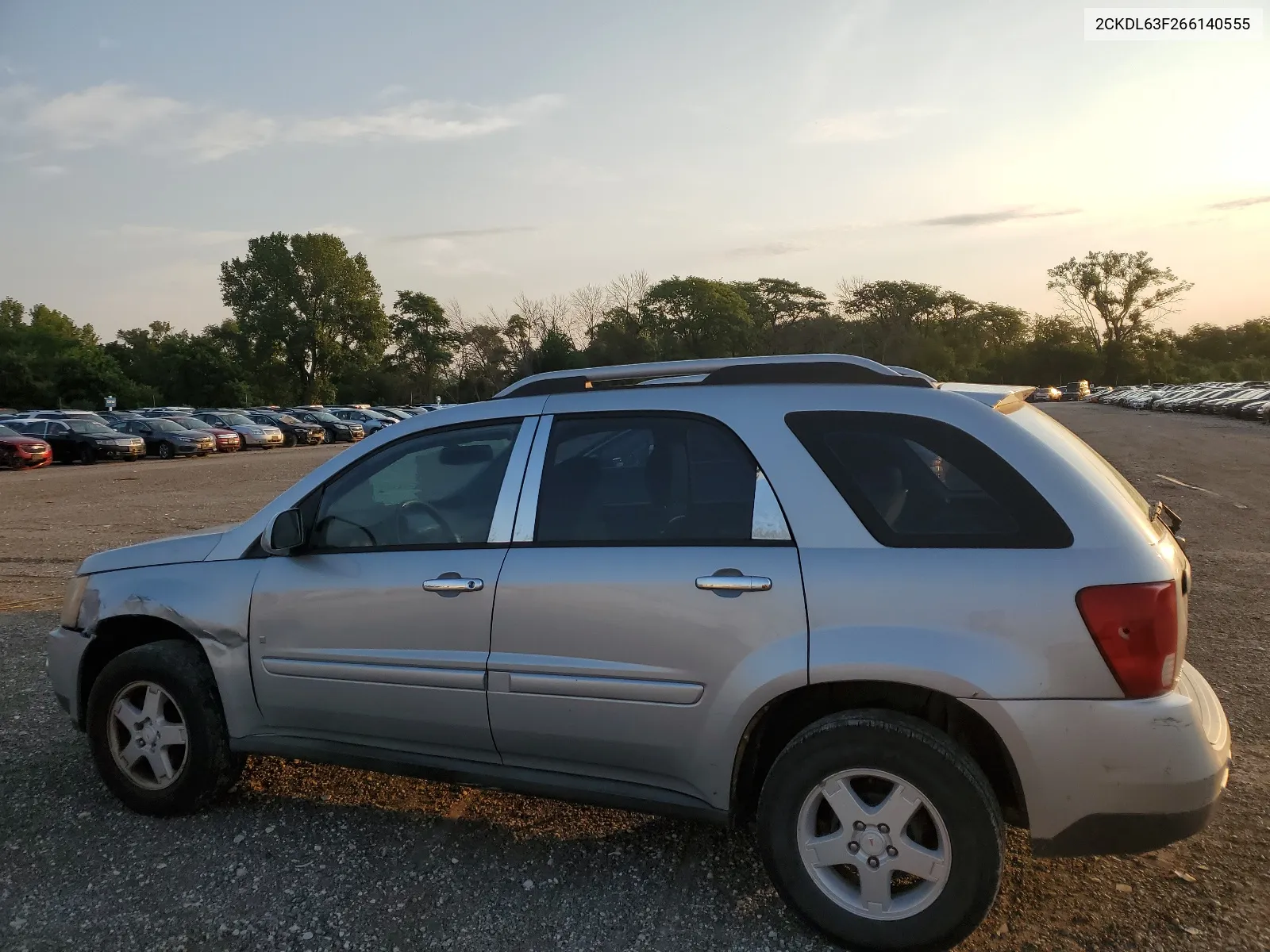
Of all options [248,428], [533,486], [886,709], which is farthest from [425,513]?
[248,428]

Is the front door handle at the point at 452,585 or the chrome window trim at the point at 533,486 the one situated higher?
the chrome window trim at the point at 533,486

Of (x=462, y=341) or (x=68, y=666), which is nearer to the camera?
(x=68, y=666)

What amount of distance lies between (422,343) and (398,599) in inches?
3309

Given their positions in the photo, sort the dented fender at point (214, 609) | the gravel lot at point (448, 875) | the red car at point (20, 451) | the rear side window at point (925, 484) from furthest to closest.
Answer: the red car at point (20, 451), the dented fender at point (214, 609), the gravel lot at point (448, 875), the rear side window at point (925, 484)

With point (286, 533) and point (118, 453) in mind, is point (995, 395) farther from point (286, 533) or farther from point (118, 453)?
point (118, 453)

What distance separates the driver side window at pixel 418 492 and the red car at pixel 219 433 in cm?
3653

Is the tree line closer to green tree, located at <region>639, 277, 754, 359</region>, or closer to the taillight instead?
green tree, located at <region>639, 277, 754, 359</region>

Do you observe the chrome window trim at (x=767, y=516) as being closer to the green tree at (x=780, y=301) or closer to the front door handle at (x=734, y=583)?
the front door handle at (x=734, y=583)

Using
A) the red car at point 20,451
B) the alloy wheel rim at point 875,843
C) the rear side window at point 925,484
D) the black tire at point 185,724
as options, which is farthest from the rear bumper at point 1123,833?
the red car at point 20,451

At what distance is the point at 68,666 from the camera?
4.04 metres

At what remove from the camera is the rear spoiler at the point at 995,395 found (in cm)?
304

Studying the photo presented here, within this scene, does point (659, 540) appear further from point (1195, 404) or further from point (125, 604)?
point (1195, 404)

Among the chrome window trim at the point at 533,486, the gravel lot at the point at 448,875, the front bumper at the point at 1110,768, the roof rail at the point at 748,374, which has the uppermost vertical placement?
the roof rail at the point at 748,374

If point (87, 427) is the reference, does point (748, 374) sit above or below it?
above
